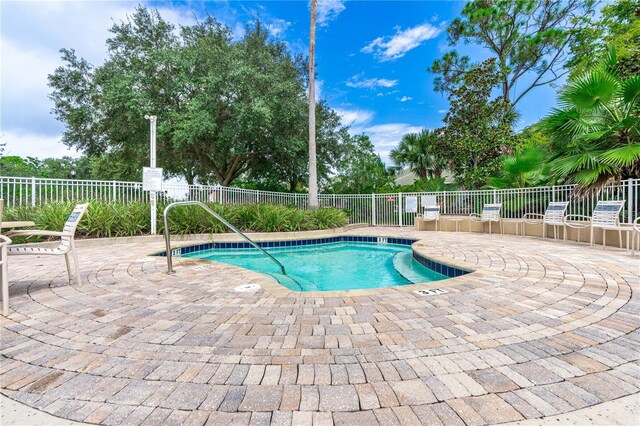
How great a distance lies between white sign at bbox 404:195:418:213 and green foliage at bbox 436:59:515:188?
3.75 meters

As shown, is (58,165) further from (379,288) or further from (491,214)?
(379,288)

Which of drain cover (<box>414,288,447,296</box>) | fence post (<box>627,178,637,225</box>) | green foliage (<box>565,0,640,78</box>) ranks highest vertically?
green foliage (<box>565,0,640,78</box>)

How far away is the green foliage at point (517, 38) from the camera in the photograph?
16.5m

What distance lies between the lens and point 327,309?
271 centimetres

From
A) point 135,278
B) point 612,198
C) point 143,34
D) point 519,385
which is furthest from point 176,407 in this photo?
point 143,34

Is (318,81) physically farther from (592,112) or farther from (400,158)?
(592,112)

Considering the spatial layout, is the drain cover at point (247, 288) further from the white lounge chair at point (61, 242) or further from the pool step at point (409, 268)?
the pool step at point (409, 268)

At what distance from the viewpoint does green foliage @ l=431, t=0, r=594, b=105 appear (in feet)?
54.2

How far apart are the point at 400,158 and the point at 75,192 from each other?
19.2 metres

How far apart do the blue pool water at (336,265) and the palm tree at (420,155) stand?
1278 centimetres

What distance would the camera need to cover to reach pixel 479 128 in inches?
574

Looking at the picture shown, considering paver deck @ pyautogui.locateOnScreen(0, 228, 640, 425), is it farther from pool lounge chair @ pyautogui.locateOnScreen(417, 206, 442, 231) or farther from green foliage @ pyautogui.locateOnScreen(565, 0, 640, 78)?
green foliage @ pyautogui.locateOnScreen(565, 0, 640, 78)

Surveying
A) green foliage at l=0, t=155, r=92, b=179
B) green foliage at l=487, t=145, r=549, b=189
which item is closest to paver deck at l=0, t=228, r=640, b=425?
green foliage at l=487, t=145, r=549, b=189

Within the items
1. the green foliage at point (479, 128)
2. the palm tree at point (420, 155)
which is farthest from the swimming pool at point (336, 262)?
the palm tree at point (420, 155)
